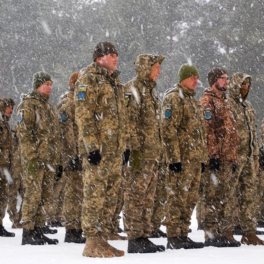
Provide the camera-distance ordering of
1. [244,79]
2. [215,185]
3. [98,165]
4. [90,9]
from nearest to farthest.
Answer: [98,165], [215,185], [244,79], [90,9]

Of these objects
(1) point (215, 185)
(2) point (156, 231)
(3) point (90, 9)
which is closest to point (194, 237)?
(2) point (156, 231)

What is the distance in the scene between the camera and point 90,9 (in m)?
33.7

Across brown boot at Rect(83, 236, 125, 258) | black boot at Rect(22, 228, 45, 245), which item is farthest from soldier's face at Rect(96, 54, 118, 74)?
black boot at Rect(22, 228, 45, 245)

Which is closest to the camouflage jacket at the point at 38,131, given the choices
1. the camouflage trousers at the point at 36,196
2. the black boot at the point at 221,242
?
the camouflage trousers at the point at 36,196

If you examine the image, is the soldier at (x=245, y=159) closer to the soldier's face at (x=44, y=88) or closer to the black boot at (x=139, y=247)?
the black boot at (x=139, y=247)

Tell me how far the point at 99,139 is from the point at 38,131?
5.68 ft

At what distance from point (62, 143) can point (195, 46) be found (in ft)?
70.4

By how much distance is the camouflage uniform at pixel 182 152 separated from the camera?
6629 millimetres

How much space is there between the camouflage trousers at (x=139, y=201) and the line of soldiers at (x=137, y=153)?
0.01 metres

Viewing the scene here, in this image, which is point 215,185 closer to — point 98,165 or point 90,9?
point 98,165

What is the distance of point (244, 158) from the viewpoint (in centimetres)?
760

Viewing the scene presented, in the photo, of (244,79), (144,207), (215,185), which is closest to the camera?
(144,207)

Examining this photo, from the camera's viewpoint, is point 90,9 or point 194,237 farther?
point 90,9

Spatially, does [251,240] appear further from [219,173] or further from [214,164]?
[214,164]
